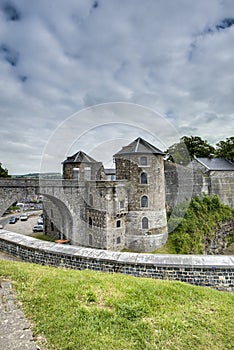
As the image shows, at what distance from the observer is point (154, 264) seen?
14.5ft

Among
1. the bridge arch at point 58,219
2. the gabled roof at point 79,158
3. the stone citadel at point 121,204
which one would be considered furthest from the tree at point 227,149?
the bridge arch at point 58,219

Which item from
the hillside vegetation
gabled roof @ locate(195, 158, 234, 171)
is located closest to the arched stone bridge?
the hillside vegetation

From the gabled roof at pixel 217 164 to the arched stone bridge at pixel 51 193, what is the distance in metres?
16.6

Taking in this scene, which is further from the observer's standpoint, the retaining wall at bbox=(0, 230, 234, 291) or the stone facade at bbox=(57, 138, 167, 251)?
the stone facade at bbox=(57, 138, 167, 251)

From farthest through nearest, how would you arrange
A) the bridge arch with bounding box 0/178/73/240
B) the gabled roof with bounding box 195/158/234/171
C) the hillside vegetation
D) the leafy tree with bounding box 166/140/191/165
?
the leafy tree with bounding box 166/140/191/165 < the gabled roof with bounding box 195/158/234/171 < the hillside vegetation < the bridge arch with bounding box 0/178/73/240

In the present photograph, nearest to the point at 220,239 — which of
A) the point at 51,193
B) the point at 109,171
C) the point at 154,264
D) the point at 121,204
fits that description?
the point at 121,204

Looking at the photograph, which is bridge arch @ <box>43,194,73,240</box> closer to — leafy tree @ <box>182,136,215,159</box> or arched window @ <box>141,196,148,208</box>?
arched window @ <box>141,196,148,208</box>

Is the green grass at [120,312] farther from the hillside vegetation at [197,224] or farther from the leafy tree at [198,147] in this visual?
the leafy tree at [198,147]

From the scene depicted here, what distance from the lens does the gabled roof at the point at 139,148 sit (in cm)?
1782

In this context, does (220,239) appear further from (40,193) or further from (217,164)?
(40,193)

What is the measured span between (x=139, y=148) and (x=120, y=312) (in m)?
15.8

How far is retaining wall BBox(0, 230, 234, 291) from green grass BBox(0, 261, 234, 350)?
0.62 m

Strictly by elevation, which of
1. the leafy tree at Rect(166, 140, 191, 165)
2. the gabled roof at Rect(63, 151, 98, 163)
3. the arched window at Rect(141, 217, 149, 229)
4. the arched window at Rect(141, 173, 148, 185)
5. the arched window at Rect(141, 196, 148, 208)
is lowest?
the arched window at Rect(141, 217, 149, 229)

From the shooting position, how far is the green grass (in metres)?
2.34
